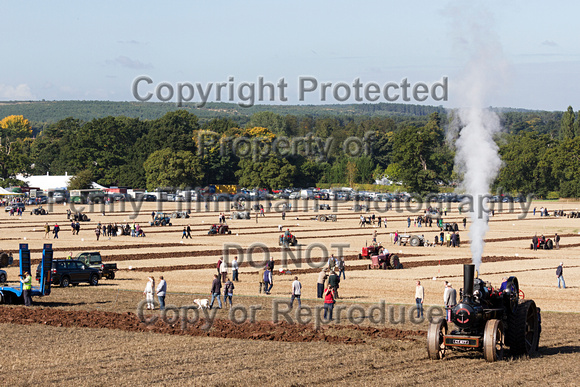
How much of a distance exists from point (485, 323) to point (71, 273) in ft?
84.5

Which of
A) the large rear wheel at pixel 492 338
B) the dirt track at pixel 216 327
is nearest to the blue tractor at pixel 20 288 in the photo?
the dirt track at pixel 216 327

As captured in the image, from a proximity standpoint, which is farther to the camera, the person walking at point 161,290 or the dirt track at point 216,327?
the person walking at point 161,290

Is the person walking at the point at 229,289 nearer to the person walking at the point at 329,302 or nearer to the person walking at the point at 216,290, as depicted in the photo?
the person walking at the point at 216,290

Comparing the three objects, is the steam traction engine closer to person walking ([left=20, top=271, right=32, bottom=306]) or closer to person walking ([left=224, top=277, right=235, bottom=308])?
person walking ([left=224, top=277, right=235, bottom=308])

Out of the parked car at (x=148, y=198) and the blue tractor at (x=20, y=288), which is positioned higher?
the parked car at (x=148, y=198)

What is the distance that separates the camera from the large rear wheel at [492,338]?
19047mm

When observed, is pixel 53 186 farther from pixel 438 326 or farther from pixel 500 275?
pixel 438 326

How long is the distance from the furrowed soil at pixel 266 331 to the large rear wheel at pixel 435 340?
1.04 ft

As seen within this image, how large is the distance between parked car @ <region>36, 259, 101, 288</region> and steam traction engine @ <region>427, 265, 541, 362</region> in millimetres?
24280

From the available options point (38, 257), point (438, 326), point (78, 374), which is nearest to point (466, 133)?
point (438, 326)

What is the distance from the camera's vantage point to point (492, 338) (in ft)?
62.4

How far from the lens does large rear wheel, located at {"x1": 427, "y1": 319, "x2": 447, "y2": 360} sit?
65.1 ft

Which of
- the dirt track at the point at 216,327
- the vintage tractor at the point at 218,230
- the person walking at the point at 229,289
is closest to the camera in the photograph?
the dirt track at the point at 216,327

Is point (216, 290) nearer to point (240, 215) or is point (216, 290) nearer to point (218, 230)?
point (218, 230)
